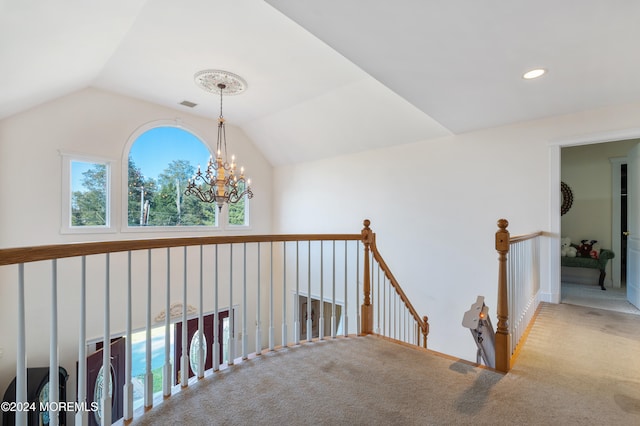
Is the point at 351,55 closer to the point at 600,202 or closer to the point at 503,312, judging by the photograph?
the point at 503,312

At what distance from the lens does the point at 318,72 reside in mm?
3725

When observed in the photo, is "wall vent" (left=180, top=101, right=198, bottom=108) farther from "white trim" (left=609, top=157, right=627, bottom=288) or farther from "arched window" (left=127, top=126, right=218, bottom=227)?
"white trim" (left=609, top=157, right=627, bottom=288)

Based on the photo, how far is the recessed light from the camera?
2.46 m

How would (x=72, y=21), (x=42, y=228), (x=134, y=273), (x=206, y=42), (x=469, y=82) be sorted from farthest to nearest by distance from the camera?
(x=134, y=273) < (x=42, y=228) < (x=206, y=42) < (x=469, y=82) < (x=72, y=21)

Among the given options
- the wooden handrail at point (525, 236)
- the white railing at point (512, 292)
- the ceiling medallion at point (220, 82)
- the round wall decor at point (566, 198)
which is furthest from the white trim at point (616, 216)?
the ceiling medallion at point (220, 82)

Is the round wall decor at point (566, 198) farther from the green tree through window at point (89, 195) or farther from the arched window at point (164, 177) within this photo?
the green tree through window at point (89, 195)

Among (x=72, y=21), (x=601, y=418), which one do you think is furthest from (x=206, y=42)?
(x=601, y=418)

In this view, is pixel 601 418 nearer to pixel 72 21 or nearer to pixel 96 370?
pixel 72 21

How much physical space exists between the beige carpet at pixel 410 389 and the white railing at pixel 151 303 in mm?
224

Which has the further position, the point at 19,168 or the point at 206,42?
the point at 19,168

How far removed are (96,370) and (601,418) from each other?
536 centimetres

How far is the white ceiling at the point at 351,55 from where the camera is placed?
1.84 m

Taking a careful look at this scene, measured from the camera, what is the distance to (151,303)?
3.75 m

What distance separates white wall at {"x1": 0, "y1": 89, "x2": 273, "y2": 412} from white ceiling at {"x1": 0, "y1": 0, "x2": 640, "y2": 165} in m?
0.28
